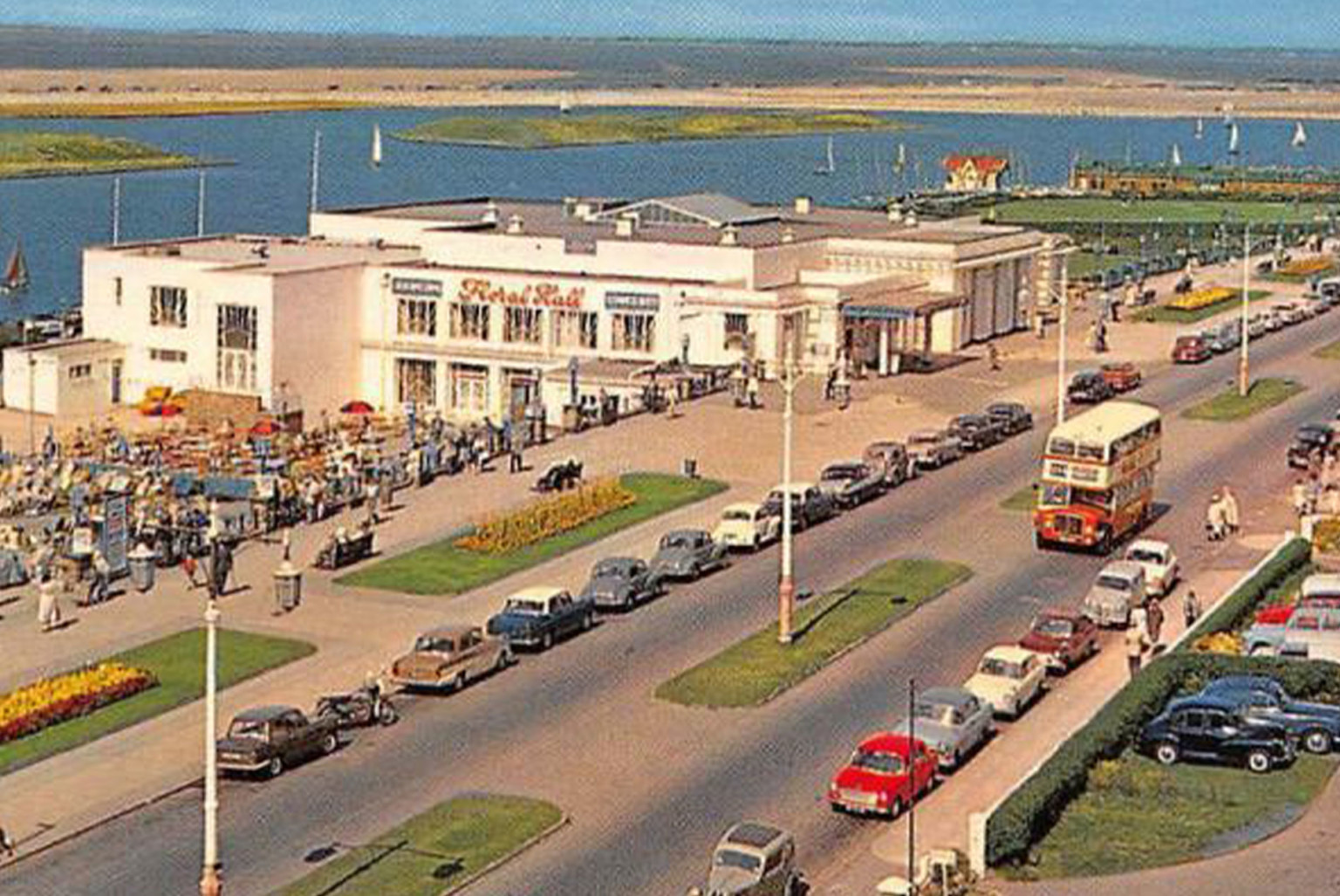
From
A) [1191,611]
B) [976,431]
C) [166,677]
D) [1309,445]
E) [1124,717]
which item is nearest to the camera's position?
[1124,717]

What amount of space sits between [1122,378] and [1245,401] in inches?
212

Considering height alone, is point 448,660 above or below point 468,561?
above

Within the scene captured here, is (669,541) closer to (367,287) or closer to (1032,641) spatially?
(1032,641)

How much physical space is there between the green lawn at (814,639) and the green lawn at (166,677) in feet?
28.9

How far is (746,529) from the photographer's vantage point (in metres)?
65.8

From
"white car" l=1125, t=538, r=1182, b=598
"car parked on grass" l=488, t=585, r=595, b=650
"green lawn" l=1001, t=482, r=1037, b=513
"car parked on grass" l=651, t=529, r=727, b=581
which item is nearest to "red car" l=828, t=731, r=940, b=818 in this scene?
"car parked on grass" l=488, t=585, r=595, b=650

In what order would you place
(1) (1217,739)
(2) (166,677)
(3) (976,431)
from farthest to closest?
(3) (976,431), (2) (166,677), (1) (1217,739)

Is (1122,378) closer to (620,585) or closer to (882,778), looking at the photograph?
(620,585)

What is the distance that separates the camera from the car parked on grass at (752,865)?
37031 mm

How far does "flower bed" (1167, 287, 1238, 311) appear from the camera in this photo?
421 feet

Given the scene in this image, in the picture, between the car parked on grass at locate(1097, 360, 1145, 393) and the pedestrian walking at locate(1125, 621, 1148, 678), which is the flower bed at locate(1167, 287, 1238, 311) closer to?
the car parked on grass at locate(1097, 360, 1145, 393)

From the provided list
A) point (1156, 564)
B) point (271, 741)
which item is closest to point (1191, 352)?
point (1156, 564)

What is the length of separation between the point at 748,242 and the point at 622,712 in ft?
191

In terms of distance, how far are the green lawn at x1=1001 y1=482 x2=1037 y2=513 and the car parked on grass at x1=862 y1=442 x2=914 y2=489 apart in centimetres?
371
